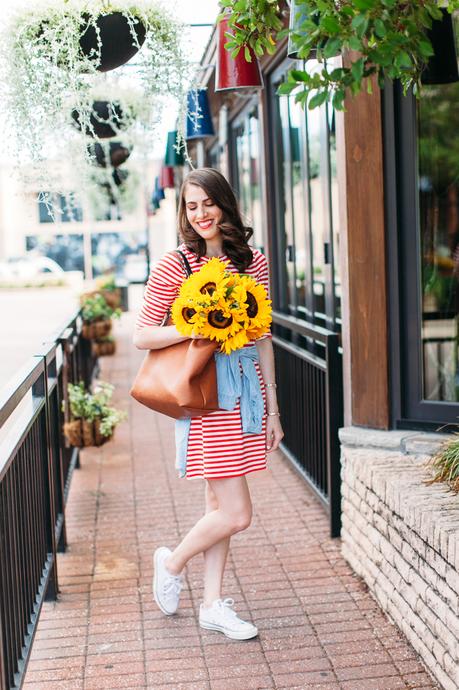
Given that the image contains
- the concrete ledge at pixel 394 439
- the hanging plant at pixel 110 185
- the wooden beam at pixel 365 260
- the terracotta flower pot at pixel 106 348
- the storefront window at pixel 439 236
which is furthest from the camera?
the terracotta flower pot at pixel 106 348

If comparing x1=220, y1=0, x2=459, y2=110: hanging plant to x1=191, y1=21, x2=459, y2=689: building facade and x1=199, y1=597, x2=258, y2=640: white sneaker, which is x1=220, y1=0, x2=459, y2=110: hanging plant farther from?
x1=199, y1=597, x2=258, y2=640: white sneaker

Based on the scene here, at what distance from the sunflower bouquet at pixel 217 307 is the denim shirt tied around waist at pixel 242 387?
125 mm

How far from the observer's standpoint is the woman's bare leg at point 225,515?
3146mm

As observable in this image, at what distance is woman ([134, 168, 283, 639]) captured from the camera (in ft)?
10.1

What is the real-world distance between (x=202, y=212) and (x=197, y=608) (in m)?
1.64

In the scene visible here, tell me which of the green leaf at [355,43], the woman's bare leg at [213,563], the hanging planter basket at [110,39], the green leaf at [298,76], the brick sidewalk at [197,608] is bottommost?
the brick sidewalk at [197,608]

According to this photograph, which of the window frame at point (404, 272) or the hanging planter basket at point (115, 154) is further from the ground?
the hanging planter basket at point (115, 154)

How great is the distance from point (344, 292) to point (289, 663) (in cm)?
170

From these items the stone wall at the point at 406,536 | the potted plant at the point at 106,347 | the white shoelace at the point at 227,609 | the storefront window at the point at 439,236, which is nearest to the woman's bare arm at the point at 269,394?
the stone wall at the point at 406,536

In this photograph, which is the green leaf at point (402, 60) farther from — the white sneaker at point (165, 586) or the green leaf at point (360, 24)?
the white sneaker at point (165, 586)

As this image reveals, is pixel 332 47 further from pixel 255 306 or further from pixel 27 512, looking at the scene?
pixel 27 512

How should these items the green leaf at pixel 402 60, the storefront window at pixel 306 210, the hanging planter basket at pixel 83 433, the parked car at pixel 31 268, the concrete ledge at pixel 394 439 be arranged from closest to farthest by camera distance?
the green leaf at pixel 402 60, the concrete ledge at pixel 394 439, the storefront window at pixel 306 210, the hanging planter basket at pixel 83 433, the parked car at pixel 31 268

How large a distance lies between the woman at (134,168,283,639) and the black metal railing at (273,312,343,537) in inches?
43.8

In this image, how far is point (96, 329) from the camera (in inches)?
406
